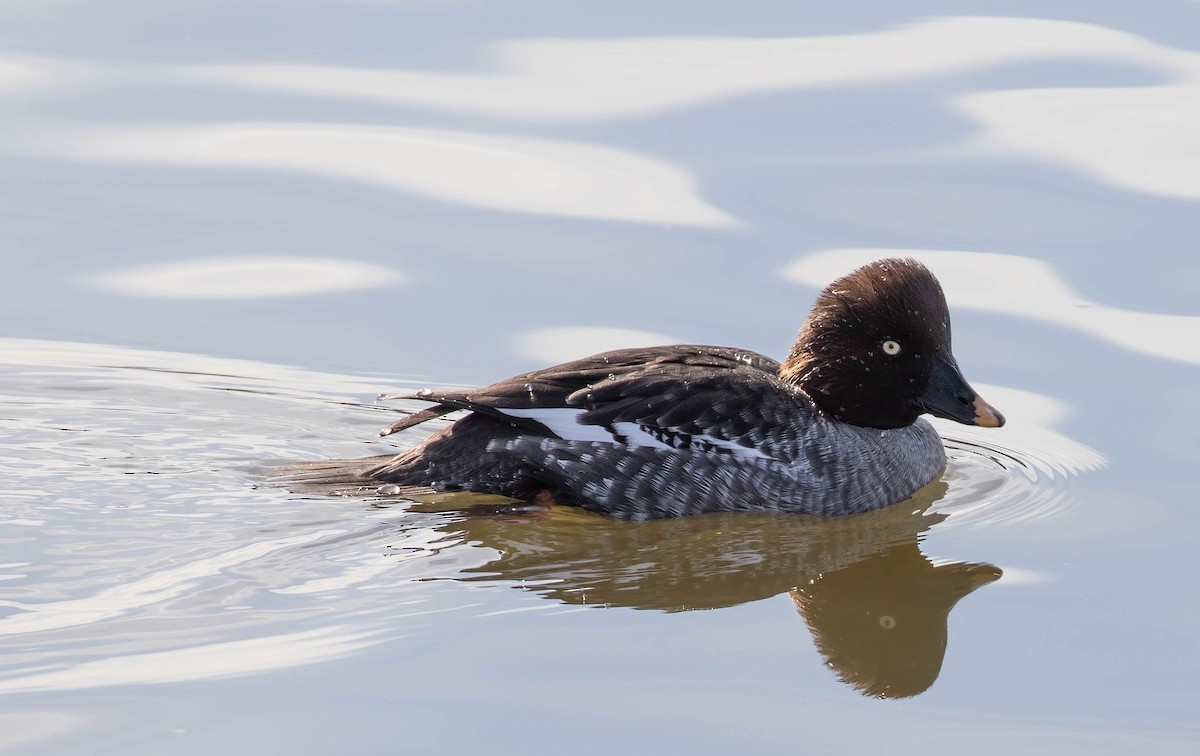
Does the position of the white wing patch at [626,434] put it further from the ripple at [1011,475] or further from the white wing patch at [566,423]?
the ripple at [1011,475]

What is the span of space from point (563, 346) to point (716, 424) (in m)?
1.85

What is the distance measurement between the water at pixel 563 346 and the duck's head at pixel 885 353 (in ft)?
1.54

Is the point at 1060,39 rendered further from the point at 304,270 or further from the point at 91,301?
the point at 91,301

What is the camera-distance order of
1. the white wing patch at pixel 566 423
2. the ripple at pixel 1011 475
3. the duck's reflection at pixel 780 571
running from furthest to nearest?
1. the ripple at pixel 1011 475
2. the white wing patch at pixel 566 423
3. the duck's reflection at pixel 780 571

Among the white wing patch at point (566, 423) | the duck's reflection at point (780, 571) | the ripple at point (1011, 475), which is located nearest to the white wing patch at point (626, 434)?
the white wing patch at point (566, 423)

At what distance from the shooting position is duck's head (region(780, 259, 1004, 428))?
822 cm

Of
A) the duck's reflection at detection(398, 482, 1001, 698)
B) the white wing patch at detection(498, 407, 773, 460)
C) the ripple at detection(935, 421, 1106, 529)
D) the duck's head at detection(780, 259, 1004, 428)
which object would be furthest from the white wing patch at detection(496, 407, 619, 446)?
the ripple at detection(935, 421, 1106, 529)

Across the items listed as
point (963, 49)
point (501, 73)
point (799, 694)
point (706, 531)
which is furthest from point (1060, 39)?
point (799, 694)

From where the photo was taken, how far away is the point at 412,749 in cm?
545

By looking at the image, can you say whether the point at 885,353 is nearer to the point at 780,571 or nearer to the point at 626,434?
the point at 626,434

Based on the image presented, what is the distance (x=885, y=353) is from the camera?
830cm

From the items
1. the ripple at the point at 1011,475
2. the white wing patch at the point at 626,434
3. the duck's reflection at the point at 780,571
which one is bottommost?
the duck's reflection at the point at 780,571

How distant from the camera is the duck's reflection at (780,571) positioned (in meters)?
6.57

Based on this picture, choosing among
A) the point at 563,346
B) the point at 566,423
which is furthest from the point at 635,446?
the point at 563,346
